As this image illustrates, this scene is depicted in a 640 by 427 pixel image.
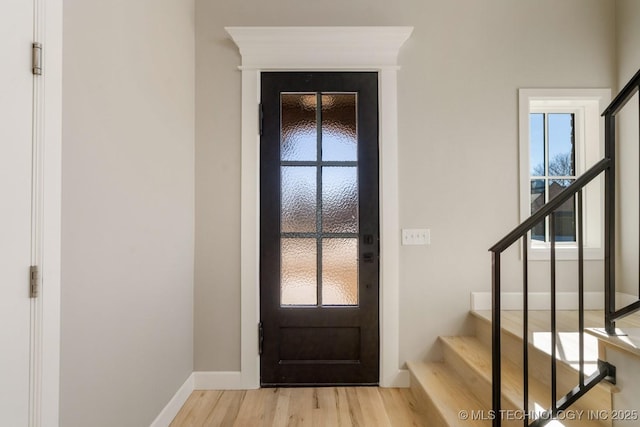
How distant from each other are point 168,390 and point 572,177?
3.31 meters

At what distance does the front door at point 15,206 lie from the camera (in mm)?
946

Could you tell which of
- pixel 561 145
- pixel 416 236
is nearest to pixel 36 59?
pixel 416 236

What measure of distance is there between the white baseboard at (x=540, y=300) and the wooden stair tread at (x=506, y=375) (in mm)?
283

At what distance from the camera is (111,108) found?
1.43 metres

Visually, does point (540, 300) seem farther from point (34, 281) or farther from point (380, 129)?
point (34, 281)

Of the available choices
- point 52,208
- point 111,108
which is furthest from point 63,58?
point 52,208

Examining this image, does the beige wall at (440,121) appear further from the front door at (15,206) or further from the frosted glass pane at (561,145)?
the front door at (15,206)

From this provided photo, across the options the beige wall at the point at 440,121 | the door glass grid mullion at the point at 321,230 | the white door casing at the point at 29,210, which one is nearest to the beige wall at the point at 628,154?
the beige wall at the point at 440,121

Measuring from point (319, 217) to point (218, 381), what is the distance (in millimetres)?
1415

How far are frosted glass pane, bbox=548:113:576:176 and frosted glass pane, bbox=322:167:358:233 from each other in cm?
163

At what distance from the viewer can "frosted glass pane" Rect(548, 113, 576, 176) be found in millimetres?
2621

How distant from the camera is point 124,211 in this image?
4.99 feet

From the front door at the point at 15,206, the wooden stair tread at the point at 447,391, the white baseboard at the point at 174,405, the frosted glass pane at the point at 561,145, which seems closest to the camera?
the front door at the point at 15,206

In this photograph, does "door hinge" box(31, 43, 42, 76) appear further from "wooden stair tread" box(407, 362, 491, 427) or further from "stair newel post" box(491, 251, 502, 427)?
"wooden stair tread" box(407, 362, 491, 427)
